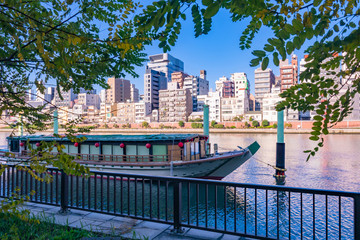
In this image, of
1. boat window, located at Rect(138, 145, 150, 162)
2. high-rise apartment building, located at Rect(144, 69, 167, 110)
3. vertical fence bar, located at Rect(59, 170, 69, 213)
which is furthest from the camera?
high-rise apartment building, located at Rect(144, 69, 167, 110)

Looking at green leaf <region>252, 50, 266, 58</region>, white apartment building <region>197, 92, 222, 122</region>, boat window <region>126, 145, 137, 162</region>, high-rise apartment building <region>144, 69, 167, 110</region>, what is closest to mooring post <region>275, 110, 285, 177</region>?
boat window <region>126, 145, 137, 162</region>

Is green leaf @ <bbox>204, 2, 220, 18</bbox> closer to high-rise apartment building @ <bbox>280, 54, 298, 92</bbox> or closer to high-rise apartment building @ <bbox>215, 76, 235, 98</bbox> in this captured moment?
high-rise apartment building @ <bbox>280, 54, 298, 92</bbox>

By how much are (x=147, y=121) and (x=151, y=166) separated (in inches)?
3094

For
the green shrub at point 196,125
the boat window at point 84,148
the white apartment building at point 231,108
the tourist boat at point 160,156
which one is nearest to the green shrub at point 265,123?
the white apartment building at point 231,108

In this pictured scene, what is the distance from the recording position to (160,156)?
631 inches

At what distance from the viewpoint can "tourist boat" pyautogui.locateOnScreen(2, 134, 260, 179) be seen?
15555 millimetres

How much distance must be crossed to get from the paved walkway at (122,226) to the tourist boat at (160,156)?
9606 millimetres

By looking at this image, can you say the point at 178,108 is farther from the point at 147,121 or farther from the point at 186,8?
the point at 186,8

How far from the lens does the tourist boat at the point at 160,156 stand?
51.0ft

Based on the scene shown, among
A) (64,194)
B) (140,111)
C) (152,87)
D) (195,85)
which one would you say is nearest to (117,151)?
(64,194)

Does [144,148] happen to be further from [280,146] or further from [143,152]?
[280,146]

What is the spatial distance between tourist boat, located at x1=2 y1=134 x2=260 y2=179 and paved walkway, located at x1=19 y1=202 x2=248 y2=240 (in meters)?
9.61

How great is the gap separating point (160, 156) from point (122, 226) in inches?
445

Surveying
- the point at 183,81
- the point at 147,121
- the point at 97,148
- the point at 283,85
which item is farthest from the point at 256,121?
the point at 97,148
